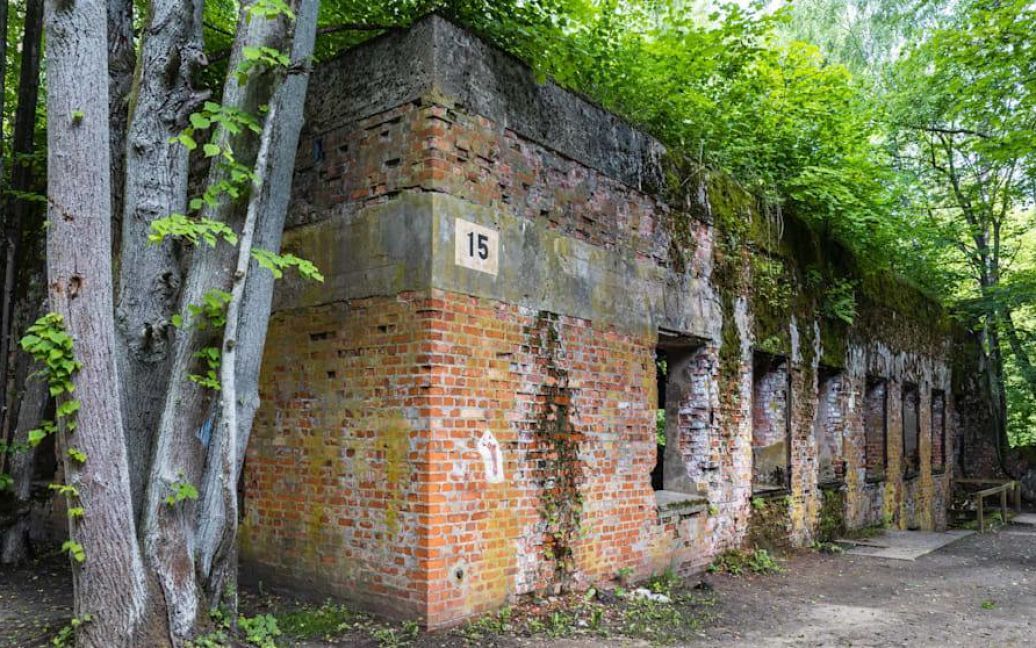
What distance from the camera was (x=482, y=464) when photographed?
572 cm

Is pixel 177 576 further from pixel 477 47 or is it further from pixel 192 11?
pixel 477 47

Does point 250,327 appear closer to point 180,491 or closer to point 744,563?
point 180,491

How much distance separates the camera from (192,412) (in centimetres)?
469

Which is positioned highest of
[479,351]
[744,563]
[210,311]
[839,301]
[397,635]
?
[839,301]

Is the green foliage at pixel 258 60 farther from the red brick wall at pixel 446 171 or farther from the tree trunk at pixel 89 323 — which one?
the red brick wall at pixel 446 171

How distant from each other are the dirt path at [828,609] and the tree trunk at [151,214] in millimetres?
1519

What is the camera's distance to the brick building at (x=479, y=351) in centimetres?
554

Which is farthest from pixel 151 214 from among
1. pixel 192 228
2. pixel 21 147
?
pixel 21 147

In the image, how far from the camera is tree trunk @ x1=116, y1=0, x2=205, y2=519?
4867mm

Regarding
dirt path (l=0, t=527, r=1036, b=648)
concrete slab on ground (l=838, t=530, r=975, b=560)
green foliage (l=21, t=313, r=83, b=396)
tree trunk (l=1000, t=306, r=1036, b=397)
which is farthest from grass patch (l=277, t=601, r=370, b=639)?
tree trunk (l=1000, t=306, r=1036, b=397)

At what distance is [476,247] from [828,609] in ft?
14.8

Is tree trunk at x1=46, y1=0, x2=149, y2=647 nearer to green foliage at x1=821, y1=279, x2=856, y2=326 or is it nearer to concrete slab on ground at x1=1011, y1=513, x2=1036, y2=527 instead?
green foliage at x1=821, y1=279, x2=856, y2=326

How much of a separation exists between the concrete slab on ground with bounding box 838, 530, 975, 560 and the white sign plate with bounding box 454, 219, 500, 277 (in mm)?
7119

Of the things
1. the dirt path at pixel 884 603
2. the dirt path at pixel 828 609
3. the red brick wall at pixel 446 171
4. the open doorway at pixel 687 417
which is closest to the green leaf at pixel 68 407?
the dirt path at pixel 828 609
